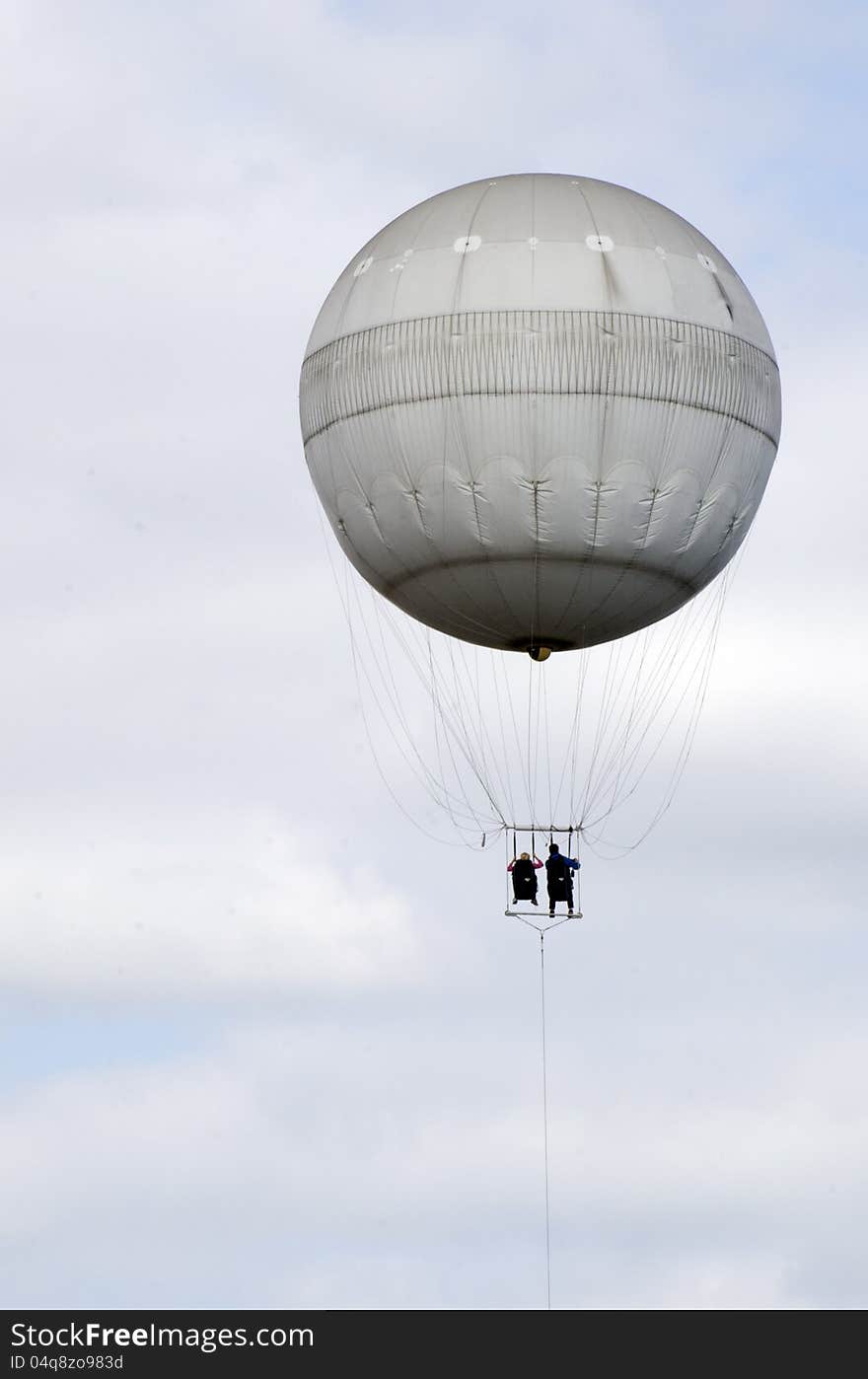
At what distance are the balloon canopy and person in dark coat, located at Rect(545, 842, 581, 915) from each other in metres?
3.38

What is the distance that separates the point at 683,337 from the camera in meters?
63.1

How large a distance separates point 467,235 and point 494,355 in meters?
2.19

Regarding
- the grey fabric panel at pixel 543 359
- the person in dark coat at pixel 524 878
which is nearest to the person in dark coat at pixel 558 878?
the person in dark coat at pixel 524 878

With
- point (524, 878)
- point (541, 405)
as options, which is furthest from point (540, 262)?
point (524, 878)

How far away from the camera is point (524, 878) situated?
213ft

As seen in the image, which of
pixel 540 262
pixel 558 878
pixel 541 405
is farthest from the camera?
pixel 558 878

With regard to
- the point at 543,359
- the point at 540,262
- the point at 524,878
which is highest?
the point at 540,262

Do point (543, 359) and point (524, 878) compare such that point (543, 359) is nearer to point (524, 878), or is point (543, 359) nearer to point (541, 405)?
point (541, 405)

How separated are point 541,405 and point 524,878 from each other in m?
7.47

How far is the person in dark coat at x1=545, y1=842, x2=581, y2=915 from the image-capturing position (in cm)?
6512

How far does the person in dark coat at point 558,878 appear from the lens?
65.1 metres

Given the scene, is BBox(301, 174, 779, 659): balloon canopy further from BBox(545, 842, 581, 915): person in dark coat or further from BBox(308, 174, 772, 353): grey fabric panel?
BBox(545, 842, 581, 915): person in dark coat

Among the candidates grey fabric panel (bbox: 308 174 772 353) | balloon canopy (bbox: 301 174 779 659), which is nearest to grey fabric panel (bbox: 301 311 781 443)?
balloon canopy (bbox: 301 174 779 659)

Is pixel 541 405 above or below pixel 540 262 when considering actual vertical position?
below
